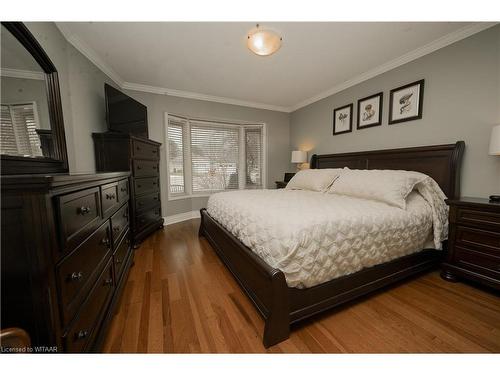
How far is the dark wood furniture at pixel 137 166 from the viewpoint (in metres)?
2.38

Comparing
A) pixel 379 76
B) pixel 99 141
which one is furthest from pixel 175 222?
pixel 379 76

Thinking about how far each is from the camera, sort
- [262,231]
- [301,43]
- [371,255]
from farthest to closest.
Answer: [301,43] → [371,255] → [262,231]

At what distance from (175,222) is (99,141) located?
1.88 metres

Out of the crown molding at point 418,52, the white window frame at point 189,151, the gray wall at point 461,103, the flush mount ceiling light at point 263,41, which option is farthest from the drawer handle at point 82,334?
the crown molding at point 418,52

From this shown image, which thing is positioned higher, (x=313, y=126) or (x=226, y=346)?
(x=313, y=126)

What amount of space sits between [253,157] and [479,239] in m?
3.56

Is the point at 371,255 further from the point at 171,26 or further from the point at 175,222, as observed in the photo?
the point at 175,222

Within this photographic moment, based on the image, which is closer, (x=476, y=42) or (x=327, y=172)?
(x=476, y=42)

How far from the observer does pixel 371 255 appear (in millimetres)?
1416

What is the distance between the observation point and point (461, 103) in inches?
78.7

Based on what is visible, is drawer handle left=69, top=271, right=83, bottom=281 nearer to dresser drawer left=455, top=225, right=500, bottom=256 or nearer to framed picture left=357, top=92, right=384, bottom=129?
dresser drawer left=455, top=225, right=500, bottom=256

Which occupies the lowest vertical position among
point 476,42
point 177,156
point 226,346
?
point 226,346

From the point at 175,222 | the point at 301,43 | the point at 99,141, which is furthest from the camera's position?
the point at 175,222

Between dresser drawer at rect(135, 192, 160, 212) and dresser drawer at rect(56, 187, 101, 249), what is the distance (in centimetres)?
155
